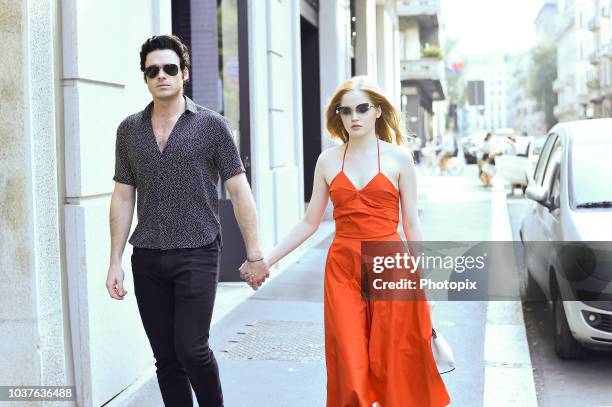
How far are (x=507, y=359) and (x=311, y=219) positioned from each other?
264 cm

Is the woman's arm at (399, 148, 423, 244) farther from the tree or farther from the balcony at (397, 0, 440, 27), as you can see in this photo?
the tree

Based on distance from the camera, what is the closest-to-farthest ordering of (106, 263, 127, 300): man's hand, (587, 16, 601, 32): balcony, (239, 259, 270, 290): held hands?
(106, 263, 127, 300): man's hand, (239, 259, 270, 290): held hands, (587, 16, 601, 32): balcony

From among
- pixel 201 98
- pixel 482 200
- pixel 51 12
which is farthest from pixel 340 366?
pixel 482 200

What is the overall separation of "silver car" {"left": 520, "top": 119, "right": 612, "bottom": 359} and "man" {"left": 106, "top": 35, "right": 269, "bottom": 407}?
8.93 feet

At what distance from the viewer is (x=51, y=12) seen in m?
4.86

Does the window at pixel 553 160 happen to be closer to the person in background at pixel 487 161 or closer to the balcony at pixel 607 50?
the person in background at pixel 487 161

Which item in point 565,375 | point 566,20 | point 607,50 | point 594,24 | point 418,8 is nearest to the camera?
point 565,375

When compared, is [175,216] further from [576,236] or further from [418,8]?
[418,8]

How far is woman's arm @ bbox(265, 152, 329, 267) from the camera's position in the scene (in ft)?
14.0

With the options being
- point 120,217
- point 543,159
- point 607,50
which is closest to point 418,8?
point 543,159

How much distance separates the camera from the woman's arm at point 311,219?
427 centimetres

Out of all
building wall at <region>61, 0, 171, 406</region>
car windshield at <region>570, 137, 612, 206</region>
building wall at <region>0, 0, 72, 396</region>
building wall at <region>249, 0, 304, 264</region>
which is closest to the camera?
building wall at <region>0, 0, 72, 396</region>

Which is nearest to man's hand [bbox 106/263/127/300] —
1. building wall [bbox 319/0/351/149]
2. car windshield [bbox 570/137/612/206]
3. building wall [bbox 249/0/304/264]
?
car windshield [bbox 570/137/612/206]

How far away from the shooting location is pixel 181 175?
400 centimetres
